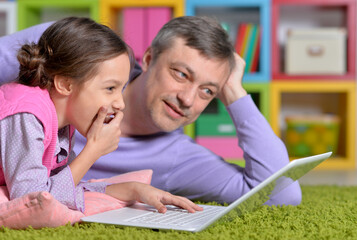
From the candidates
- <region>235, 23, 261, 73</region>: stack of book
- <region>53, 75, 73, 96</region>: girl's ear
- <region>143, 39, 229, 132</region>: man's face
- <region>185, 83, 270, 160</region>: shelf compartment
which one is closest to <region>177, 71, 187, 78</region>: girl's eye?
<region>143, 39, 229, 132</region>: man's face

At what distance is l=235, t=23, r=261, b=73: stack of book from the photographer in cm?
283

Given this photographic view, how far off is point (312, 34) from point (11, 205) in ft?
7.56

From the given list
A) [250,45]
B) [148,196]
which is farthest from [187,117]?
[250,45]

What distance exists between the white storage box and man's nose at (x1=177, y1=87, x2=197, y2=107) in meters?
1.62

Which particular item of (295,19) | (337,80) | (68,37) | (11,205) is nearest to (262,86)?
(337,80)

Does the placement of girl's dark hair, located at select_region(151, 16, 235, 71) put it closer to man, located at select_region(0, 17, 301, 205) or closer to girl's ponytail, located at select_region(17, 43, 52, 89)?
man, located at select_region(0, 17, 301, 205)

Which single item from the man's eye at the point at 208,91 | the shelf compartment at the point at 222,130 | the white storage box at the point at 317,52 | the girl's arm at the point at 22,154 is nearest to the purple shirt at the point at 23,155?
the girl's arm at the point at 22,154

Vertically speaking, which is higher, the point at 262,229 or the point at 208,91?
the point at 208,91

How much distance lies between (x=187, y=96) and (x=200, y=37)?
0.59ft

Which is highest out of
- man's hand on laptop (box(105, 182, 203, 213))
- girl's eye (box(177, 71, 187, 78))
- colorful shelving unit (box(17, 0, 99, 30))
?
colorful shelving unit (box(17, 0, 99, 30))

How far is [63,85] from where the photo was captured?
1.05m

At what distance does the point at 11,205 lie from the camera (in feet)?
2.97

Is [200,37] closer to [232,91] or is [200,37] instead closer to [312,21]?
[232,91]

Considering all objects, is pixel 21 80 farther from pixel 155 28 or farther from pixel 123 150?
pixel 155 28
